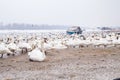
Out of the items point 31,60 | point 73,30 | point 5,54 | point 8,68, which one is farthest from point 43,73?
point 73,30

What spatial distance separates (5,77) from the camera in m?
8.34

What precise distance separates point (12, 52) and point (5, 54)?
0.54 m

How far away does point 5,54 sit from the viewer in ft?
46.9

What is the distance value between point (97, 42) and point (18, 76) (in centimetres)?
1332

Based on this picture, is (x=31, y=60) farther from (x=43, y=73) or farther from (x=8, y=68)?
(x=43, y=73)

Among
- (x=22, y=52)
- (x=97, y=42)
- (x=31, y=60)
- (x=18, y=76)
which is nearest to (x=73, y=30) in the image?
(x=97, y=42)

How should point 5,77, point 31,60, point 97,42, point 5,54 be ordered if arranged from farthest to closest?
point 97,42
point 5,54
point 31,60
point 5,77

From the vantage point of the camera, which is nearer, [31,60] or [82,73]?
[82,73]

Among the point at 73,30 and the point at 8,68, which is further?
the point at 73,30

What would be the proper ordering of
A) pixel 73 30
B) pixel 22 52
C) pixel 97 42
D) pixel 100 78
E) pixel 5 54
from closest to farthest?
pixel 100 78
pixel 5 54
pixel 22 52
pixel 97 42
pixel 73 30

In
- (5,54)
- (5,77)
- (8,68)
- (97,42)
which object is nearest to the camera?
(5,77)

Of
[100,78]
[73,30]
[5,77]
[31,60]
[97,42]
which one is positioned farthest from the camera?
[73,30]

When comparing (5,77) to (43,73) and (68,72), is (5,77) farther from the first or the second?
(68,72)

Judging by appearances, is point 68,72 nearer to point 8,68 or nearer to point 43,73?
point 43,73
